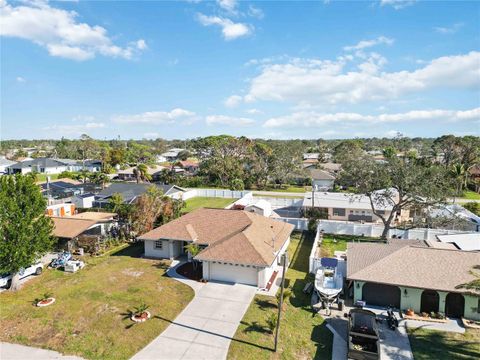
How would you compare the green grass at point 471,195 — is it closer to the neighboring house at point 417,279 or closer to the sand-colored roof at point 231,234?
the sand-colored roof at point 231,234

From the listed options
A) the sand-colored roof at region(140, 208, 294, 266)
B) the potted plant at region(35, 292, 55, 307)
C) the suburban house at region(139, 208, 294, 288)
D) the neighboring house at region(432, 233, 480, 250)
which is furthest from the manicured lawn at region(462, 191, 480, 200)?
the potted plant at region(35, 292, 55, 307)

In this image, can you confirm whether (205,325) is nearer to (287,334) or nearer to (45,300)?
(287,334)

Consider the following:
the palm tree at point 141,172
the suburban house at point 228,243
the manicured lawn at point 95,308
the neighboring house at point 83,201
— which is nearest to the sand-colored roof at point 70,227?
the manicured lawn at point 95,308

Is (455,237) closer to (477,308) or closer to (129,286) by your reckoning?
(477,308)

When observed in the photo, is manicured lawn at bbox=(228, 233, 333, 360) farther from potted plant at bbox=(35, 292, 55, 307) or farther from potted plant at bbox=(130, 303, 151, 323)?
potted plant at bbox=(35, 292, 55, 307)

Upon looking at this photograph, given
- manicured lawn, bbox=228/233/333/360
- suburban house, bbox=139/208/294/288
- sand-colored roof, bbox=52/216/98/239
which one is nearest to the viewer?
manicured lawn, bbox=228/233/333/360

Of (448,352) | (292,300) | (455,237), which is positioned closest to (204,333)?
(292,300)
